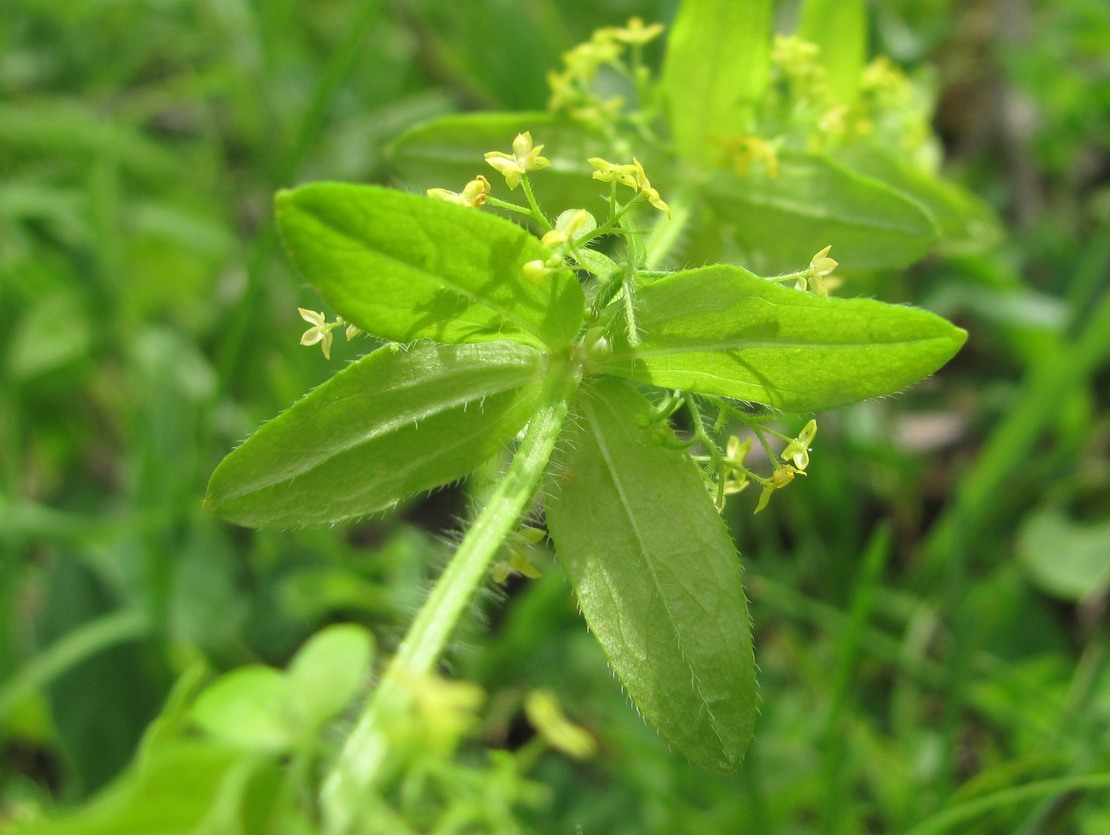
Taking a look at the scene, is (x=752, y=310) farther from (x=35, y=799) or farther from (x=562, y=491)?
(x=35, y=799)

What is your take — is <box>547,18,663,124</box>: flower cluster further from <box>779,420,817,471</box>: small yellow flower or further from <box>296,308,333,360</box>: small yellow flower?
<box>779,420,817,471</box>: small yellow flower

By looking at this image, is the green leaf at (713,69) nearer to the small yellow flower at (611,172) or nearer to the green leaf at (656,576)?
the small yellow flower at (611,172)

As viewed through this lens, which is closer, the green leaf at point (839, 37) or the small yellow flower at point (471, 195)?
the small yellow flower at point (471, 195)

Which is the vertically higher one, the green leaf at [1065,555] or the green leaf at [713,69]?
the green leaf at [713,69]

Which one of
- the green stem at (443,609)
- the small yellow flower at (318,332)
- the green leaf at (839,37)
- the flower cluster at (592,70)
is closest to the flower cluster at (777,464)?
the green stem at (443,609)

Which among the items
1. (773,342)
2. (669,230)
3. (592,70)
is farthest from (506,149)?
(773,342)

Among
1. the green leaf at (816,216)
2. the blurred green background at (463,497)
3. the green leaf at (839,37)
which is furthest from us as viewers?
the blurred green background at (463,497)

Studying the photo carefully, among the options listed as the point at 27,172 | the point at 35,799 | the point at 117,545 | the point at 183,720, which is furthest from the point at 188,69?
the point at 183,720
